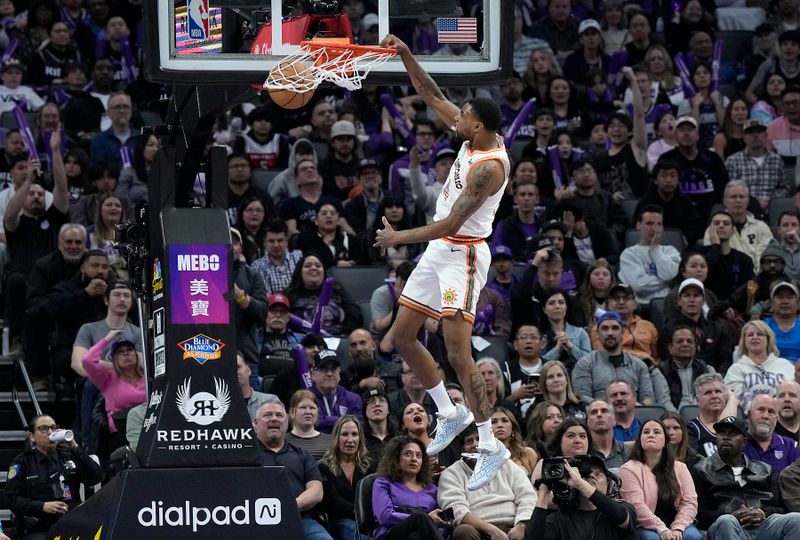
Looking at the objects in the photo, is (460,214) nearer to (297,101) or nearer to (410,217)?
(297,101)

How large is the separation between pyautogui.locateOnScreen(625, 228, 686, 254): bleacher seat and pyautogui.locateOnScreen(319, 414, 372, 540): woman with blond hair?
536 centimetres

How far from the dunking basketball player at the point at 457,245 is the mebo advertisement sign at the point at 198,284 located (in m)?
1.20

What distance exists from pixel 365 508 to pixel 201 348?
2880 mm

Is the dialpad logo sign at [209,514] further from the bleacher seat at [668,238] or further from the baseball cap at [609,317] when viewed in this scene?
the bleacher seat at [668,238]

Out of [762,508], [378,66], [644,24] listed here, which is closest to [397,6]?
[378,66]

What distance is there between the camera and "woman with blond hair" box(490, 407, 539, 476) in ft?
44.8

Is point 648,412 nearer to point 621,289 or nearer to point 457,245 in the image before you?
point 621,289

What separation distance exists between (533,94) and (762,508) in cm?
812

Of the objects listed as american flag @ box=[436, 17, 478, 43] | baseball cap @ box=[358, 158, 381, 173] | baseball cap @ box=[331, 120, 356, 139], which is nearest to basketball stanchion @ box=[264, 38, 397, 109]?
american flag @ box=[436, 17, 478, 43]

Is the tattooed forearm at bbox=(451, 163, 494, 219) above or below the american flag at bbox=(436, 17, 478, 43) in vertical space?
below

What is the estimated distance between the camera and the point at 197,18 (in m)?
Answer: 10.3

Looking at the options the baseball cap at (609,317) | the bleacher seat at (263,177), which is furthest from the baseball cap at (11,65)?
the baseball cap at (609,317)

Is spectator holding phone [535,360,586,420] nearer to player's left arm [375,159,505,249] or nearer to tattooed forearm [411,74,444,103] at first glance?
player's left arm [375,159,505,249]

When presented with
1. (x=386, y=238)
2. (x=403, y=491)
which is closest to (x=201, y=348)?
(x=386, y=238)
